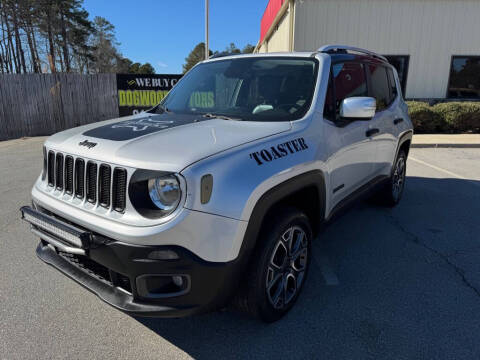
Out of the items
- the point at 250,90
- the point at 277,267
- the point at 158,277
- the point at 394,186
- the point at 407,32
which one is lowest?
the point at 394,186

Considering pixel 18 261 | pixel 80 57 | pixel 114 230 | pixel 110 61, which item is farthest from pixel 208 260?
pixel 110 61

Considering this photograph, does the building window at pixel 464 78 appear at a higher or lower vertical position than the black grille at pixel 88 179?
higher

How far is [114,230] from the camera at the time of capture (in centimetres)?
195

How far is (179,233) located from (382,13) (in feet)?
44.3

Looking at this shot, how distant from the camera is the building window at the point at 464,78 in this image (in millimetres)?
13281

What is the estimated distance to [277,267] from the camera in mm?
2502

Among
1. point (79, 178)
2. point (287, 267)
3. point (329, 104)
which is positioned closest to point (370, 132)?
point (329, 104)

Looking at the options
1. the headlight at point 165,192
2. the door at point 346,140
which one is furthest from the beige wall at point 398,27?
the headlight at point 165,192

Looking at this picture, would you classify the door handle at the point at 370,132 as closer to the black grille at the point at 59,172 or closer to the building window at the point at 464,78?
the black grille at the point at 59,172

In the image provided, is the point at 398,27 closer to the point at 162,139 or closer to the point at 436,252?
the point at 436,252

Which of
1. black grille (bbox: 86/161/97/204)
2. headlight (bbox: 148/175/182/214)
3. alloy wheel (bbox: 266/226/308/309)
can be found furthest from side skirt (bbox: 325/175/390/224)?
black grille (bbox: 86/161/97/204)

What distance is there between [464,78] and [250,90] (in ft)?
44.7

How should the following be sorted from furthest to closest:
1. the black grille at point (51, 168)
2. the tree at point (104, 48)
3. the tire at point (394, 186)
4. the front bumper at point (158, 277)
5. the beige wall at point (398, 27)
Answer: the tree at point (104, 48) < the beige wall at point (398, 27) < the tire at point (394, 186) < the black grille at point (51, 168) < the front bumper at point (158, 277)

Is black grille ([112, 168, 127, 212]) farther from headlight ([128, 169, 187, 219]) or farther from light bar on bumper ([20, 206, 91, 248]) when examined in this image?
light bar on bumper ([20, 206, 91, 248])
